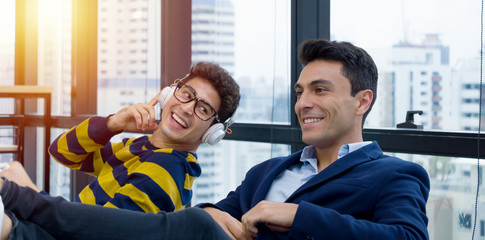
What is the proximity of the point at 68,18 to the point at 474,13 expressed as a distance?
3.56 m

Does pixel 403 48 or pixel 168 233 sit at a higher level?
pixel 403 48

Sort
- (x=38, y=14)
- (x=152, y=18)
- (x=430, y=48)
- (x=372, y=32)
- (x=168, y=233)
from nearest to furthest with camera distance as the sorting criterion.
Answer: (x=168, y=233) < (x=430, y=48) < (x=372, y=32) < (x=152, y=18) < (x=38, y=14)

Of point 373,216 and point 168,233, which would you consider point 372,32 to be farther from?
point 168,233

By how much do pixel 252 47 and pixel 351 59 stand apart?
3.98 ft

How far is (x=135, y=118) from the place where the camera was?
1.90m

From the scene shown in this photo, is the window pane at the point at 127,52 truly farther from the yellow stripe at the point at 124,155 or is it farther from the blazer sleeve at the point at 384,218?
the blazer sleeve at the point at 384,218

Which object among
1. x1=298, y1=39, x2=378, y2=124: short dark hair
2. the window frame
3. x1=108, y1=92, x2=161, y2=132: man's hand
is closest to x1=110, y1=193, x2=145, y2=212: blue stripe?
x1=108, y1=92, x2=161, y2=132: man's hand

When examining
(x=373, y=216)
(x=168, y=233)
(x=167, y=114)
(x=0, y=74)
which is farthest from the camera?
(x=0, y=74)

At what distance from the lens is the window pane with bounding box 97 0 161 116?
3.55 metres

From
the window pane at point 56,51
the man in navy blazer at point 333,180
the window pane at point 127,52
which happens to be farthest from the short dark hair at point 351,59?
the window pane at point 56,51

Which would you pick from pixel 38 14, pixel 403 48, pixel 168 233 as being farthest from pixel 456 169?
pixel 38 14

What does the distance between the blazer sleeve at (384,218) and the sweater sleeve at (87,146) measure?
0.94 metres

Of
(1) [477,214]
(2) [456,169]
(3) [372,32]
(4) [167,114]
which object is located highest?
(3) [372,32]

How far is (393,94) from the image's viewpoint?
2.22 metres
